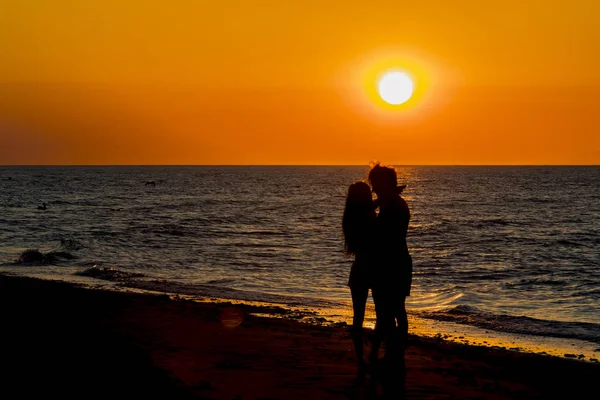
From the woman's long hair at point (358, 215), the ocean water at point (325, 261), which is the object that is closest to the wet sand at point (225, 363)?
the woman's long hair at point (358, 215)

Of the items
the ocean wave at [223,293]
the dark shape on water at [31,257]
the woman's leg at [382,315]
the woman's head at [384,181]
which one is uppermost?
the woman's head at [384,181]

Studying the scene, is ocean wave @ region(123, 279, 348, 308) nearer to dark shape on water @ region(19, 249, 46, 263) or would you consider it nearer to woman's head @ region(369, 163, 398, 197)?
dark shape on water @ region(19, 249, 46, 263)

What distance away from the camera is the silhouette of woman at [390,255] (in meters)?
7.39

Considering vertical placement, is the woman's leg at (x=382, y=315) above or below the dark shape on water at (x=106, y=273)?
above

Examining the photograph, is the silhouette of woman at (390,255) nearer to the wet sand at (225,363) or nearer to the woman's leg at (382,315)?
the woman's leg at (382,315)

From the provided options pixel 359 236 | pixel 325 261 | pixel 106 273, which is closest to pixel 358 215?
pixel 359 236

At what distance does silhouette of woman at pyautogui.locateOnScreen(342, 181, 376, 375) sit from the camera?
7543 millimetres

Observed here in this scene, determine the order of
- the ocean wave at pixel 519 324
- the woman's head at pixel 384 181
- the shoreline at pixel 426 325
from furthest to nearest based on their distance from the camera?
1. the ocean wave at pixel 519 324
2. the shoreline at pixel 426 325
3. the woman's head at pixel 384 181

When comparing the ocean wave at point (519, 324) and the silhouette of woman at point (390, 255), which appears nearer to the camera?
the silhouette of woman at point (390, 255)

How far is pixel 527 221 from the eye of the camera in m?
45.9

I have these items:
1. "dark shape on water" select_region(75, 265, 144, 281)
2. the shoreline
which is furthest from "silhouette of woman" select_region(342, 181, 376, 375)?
"dark shape on water" select_region(75, 265, 144, 281)

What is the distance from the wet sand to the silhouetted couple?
87 cm

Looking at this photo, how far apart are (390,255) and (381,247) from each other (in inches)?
5.0

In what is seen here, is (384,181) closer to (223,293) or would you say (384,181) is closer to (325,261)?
(223,293)
